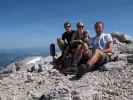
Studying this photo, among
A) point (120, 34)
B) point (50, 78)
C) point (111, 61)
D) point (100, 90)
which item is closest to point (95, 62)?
point (111, 61)

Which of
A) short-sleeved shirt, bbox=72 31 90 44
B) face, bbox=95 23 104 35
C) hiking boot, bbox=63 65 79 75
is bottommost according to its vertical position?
hiking boot, bbox=63 65 79 75

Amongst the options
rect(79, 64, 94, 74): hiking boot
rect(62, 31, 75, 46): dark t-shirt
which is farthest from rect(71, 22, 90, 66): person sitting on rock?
rect(62, 31, 75, 46): dark t-shirt

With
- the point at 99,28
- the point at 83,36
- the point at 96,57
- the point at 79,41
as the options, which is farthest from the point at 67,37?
the point at 96,57

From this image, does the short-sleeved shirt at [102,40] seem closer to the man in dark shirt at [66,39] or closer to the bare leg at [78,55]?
the bare leg at [78,55]

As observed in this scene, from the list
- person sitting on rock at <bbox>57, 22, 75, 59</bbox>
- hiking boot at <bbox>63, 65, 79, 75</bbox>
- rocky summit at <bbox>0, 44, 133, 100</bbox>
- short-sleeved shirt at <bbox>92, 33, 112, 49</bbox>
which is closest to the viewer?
rocky summit at <bbox>0, 44, 133, 100</bbox>

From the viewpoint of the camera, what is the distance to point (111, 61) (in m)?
15.3

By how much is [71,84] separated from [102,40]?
3043 millimetres

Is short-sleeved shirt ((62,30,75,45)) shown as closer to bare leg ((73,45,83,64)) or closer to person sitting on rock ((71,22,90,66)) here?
A: person sitting on rock ((71,22,90,66))

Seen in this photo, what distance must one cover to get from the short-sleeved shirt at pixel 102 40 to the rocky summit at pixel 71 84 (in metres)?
0.73

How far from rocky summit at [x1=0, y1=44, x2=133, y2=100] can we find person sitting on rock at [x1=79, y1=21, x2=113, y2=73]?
18.5 inches

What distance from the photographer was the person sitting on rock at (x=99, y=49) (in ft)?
49.6

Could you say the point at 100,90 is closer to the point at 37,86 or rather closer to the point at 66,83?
the point at 66,83

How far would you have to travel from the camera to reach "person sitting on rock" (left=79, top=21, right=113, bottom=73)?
1513cm

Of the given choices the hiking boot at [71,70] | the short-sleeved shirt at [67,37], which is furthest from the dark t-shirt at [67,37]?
the hiking boot at [71,70]
